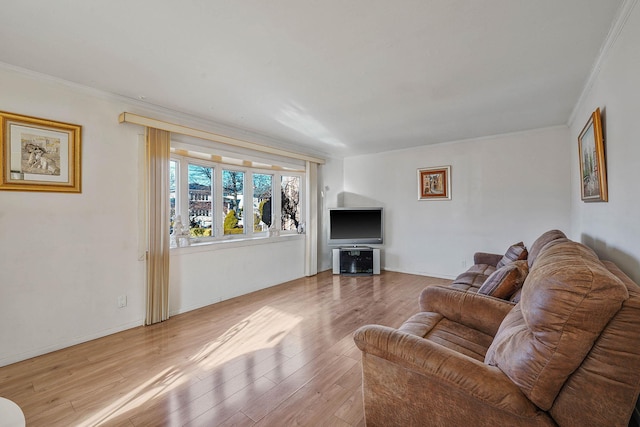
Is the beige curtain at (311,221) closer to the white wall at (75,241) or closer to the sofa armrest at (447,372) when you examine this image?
the white wall at (75,241)

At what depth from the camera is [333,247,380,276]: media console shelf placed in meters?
5.42

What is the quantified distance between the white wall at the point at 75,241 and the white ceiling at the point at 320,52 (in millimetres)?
253

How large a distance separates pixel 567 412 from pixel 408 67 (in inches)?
92.6

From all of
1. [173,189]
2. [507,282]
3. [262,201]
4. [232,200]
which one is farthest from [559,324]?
[262,201]

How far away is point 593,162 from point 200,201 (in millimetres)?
4322

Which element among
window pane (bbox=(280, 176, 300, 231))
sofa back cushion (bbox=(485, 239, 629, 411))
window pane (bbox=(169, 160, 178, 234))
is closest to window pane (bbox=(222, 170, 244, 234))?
window pane (bbox=(169, 160, 178, 234))

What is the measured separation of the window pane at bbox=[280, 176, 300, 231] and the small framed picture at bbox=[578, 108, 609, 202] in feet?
13.3

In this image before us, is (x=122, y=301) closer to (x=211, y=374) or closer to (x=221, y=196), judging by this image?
(x=211, y=374)

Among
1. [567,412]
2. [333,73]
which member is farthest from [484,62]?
[567,412]

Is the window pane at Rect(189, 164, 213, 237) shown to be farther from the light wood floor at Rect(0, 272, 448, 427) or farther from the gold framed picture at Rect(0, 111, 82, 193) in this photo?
the gold framed picture at Rect(0, 111, 82, 193)

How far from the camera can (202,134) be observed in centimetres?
357

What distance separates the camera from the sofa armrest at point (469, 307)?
1.85m

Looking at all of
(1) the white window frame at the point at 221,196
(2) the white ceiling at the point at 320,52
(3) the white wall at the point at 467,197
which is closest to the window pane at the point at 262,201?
(1) the white window frame at the point at 221,196

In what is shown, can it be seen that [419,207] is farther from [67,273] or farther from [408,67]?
[67,273]
